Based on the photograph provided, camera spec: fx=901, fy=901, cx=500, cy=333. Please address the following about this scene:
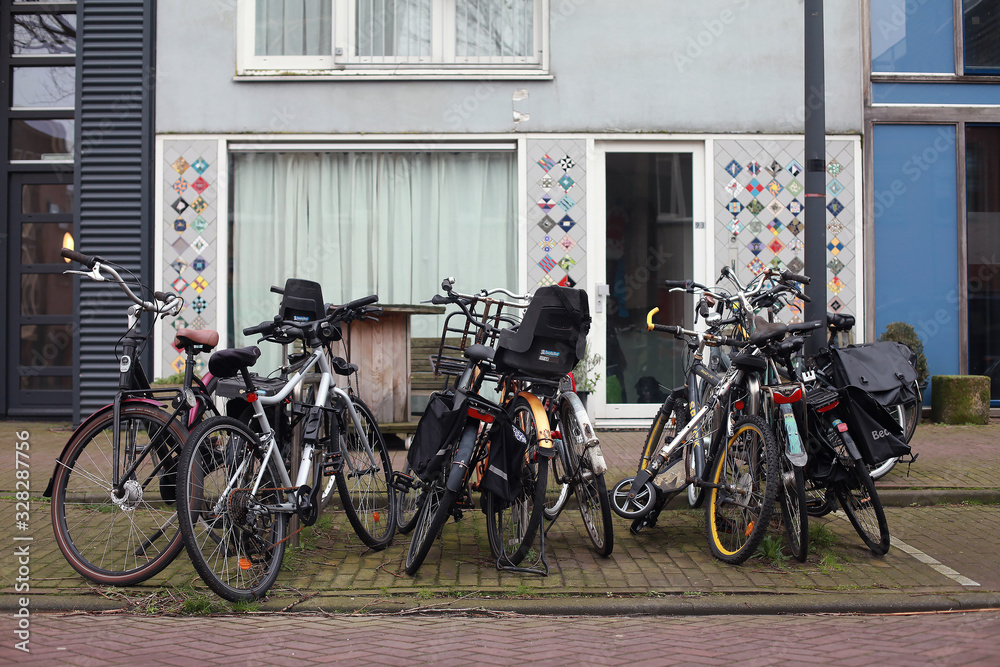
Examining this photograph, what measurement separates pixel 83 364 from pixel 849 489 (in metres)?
7.37

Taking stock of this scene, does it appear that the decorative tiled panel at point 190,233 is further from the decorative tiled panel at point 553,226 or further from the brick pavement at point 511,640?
the brick pavement at point 511,640

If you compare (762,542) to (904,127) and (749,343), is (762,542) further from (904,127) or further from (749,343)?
(904,127)

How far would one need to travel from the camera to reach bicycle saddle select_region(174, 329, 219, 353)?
443cm

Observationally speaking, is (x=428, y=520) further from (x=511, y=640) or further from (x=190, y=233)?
(x=190, y=233)

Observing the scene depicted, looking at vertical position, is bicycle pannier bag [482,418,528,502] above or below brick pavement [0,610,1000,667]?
above

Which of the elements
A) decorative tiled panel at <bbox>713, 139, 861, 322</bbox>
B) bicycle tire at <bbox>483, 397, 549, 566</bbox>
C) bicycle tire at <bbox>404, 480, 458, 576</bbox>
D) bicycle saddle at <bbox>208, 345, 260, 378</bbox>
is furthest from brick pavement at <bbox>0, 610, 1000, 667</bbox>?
decorative tiled panel at <bbox>713, 139, 861, 322</bbox>

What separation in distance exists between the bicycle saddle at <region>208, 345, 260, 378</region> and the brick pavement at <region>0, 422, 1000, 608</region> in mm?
1056

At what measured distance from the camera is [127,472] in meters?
4.18

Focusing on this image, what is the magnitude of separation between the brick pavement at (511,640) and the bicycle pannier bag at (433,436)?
817mm

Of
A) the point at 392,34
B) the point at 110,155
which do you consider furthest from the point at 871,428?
the point at 110,155

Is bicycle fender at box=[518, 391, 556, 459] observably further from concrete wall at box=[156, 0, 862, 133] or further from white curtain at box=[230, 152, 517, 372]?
concrete wall at box=[156, 0, 862, 133]

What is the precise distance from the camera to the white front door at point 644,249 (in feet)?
30.1

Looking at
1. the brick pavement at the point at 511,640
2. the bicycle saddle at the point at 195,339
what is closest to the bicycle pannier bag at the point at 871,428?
the brick pavement at the point at 511,640

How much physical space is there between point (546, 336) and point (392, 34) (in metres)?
5.78
